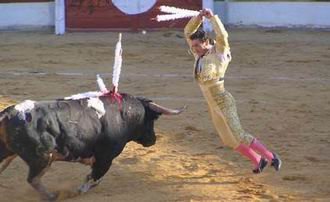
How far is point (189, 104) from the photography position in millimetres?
7035

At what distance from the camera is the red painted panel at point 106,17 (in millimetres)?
13148

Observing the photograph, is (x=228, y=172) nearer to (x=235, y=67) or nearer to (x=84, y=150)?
(x=84, y=150)

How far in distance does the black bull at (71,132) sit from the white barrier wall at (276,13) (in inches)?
351

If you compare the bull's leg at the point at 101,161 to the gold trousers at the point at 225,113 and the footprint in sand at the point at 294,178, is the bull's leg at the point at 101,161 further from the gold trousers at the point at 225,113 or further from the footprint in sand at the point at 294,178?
the footprint in sand at the point at 294,178

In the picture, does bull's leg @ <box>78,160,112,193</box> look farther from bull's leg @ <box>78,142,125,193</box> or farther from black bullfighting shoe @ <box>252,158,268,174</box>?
black bullfighting shoe @ <box>252,158,268,174</box>

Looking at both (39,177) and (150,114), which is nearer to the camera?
(39,177)

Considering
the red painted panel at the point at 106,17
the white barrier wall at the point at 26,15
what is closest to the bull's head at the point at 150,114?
the red painted panel at the point at 106,17

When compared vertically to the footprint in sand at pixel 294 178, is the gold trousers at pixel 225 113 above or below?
above

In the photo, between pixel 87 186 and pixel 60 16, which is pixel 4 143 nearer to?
pixel 87 186

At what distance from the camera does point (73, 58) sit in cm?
1036

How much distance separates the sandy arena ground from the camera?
4.54 m

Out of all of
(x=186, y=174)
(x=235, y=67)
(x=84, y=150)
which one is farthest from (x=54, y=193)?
(x=235, y=67)

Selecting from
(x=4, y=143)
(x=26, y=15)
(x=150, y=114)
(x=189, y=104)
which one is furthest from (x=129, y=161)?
(x=26, y=15)

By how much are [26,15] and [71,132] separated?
9719mm
